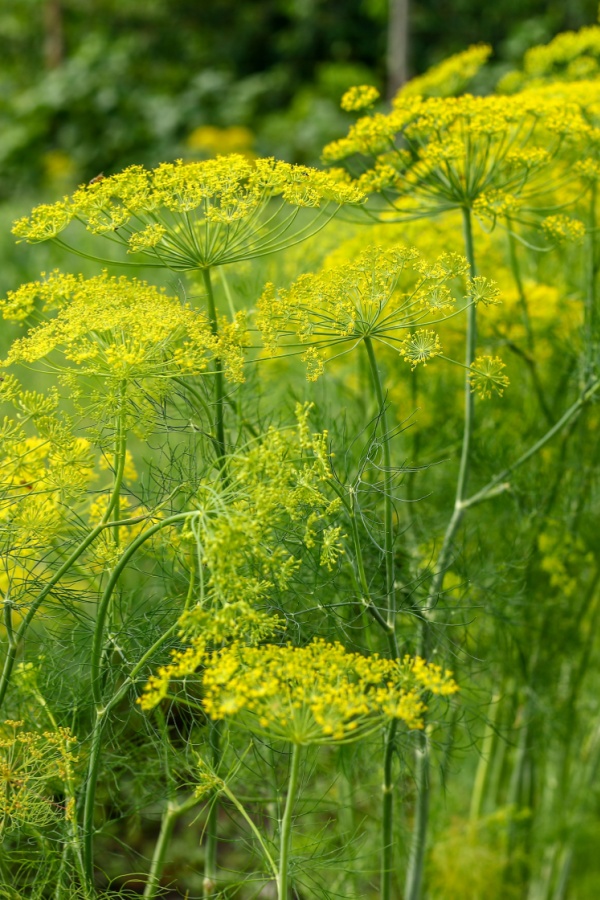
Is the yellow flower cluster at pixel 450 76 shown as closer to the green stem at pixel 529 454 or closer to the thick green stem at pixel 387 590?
the green stem at pixel 529 454

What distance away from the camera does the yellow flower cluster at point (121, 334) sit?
133 centimetres

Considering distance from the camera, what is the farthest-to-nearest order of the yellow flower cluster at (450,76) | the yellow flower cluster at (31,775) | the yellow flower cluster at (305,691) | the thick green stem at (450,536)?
the yellow flower cluster at (450,76) → the thick green stem at (450,536) → the yellow flower cluster at (31,775) → the yellow flower cluster at (305,691)

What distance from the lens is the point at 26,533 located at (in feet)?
4.83

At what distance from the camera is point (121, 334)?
1.36 m

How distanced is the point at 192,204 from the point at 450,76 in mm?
1495

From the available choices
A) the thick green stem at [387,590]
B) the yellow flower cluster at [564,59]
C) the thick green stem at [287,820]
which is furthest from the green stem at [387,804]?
the yellow flower cluster at [564,59]

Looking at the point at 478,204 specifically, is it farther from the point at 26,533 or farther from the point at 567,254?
the point at 567,254

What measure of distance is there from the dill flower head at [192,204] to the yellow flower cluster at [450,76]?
1.09 meters

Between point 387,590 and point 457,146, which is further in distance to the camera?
point 457,146

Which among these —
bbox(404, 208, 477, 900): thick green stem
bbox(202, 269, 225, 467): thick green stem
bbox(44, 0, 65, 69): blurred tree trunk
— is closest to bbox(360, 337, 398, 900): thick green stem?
bbox(404, 208, 477, 900): thick green stem

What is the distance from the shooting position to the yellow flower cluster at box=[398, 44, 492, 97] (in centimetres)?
249

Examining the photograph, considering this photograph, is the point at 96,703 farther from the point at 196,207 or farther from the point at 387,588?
the point at 196,207

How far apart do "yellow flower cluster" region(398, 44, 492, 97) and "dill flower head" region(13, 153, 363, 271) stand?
1.09 m

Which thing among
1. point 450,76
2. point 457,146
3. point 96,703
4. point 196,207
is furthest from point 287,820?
point 450,76
